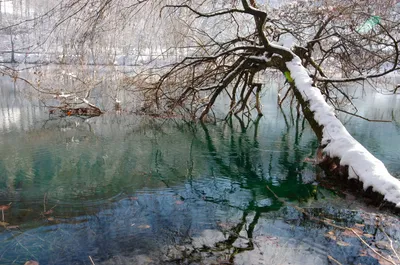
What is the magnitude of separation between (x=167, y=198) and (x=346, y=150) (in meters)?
2.88

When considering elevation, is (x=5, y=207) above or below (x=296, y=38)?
below

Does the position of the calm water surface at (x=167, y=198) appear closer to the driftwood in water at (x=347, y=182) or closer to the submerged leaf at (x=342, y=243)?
the submerged leaf at (x=342, y=243)

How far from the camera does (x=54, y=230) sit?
3895 millimetres

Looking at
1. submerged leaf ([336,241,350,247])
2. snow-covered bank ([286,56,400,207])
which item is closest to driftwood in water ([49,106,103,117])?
snow-covered bank ([286,56,400,207])

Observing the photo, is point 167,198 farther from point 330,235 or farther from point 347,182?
point 347,182

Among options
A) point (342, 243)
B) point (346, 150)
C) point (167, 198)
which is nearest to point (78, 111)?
point (167, 198)

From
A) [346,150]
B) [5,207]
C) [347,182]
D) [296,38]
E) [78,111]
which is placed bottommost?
[5,207]

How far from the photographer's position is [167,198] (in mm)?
4980

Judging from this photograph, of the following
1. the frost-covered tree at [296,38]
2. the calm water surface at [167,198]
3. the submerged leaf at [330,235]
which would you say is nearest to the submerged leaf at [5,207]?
the calm water surface at [167,198]

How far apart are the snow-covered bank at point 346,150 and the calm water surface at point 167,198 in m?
0.40

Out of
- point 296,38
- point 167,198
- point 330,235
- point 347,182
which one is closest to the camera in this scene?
point 330,235

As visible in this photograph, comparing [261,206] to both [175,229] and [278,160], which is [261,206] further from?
[278,160]

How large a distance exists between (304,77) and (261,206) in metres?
3.33

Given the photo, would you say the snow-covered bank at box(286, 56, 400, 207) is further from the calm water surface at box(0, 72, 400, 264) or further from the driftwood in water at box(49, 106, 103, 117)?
the driftwood in water at box(49, 106, 103, 117)
